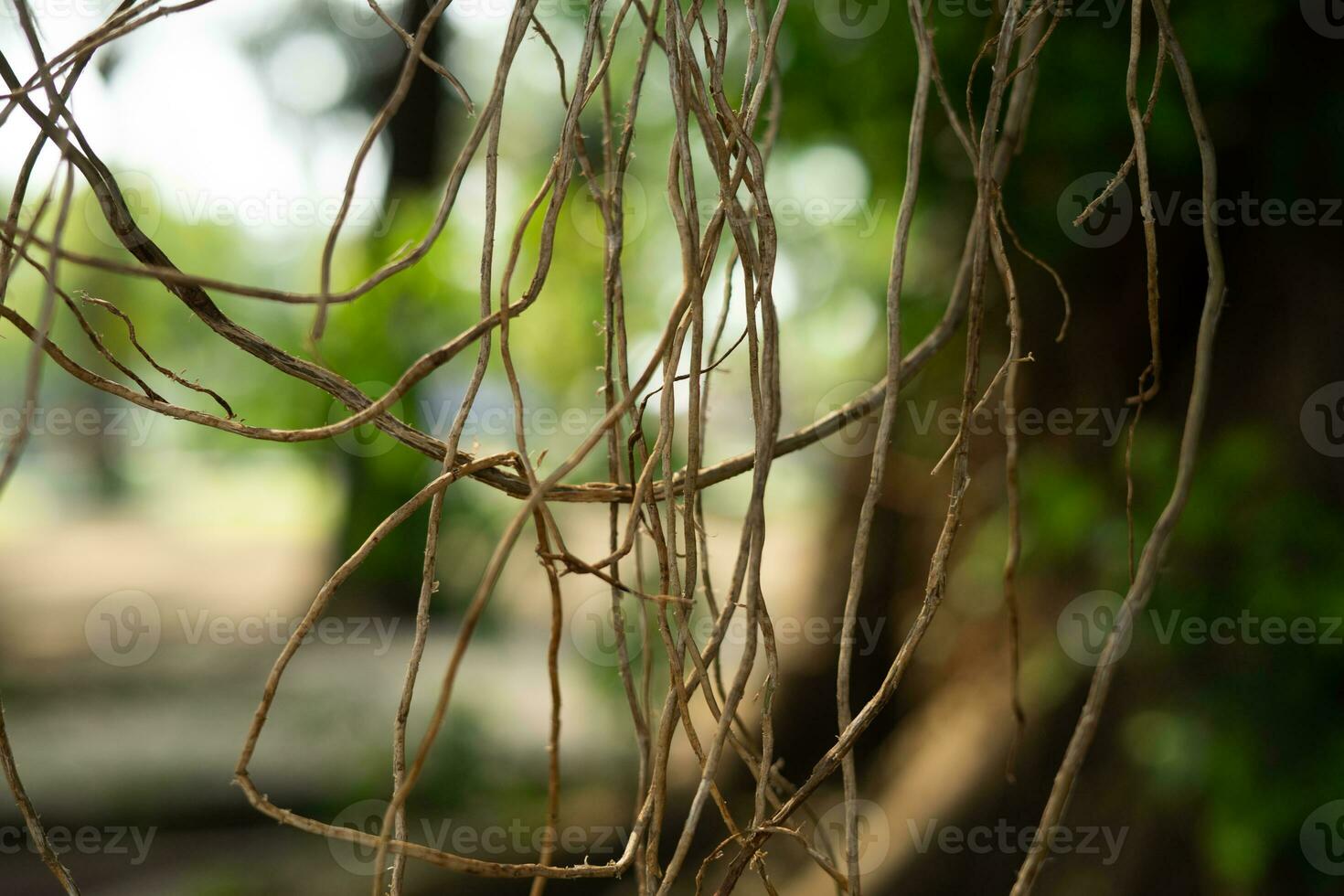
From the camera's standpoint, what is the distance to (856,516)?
6.86 feet

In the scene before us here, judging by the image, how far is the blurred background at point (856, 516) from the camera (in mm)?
1171

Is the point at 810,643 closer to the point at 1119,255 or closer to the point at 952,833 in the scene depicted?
the point at 952,833

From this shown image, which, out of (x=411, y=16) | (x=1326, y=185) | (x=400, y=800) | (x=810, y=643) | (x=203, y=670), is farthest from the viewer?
(x=203, y=670)

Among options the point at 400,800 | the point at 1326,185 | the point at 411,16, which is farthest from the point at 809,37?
the point at 411,16

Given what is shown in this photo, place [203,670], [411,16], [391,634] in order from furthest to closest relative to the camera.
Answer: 1. [203,670]
2. [391,634]
3. [411,16]

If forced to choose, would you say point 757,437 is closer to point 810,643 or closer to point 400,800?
point 400,800

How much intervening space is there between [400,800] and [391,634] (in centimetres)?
352

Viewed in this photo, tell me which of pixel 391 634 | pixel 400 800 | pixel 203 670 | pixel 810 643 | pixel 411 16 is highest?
pixel 411 16

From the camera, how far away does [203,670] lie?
4160 mm

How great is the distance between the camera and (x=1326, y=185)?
4.02 feet

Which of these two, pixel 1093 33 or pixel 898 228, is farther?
pixel 1093 33

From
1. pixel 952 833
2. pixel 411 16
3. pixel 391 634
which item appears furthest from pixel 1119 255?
pixel 391 634

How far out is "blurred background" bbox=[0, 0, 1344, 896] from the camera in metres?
1.17

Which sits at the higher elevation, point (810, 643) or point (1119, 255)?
point (1119, 255)
